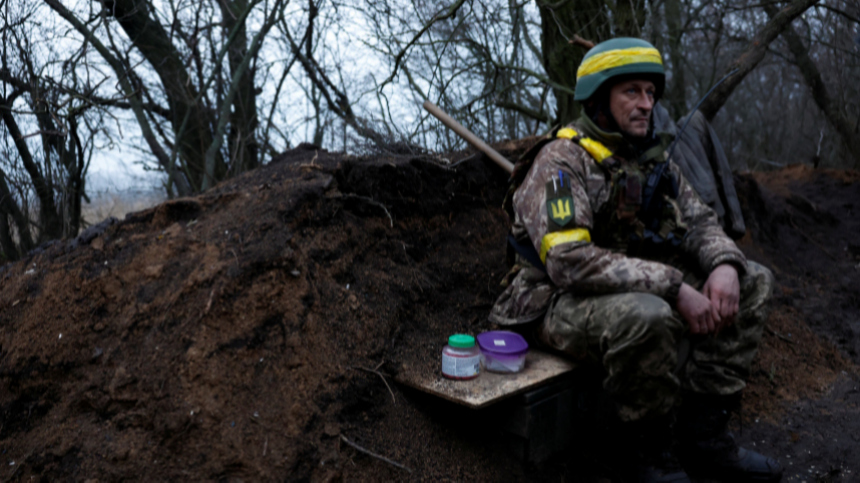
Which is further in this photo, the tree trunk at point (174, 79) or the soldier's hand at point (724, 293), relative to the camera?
the tree trunk at point (174, 79)

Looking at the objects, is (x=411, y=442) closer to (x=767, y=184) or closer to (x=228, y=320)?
(x=228, y=320)

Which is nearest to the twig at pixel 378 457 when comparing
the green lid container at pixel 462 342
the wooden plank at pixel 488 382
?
the wooden plank at pixel 488 382

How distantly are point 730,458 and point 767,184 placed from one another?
22.1 ft

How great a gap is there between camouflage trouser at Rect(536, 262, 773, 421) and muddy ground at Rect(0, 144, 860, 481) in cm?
53

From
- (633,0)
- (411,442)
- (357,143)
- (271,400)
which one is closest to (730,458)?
(411,442)

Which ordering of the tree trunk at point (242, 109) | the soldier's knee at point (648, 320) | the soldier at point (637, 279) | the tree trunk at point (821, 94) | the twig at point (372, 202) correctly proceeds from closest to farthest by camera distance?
the soldier's knee at point (648, 320), the soldier at point (637, 279), the twig at point (372, 202), the tree trunk at point (242, 109), the tree trunk at point (821, 94)

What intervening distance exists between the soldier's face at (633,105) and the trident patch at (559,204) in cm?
48

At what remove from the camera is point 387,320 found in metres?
2.73

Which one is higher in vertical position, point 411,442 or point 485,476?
point 411,442

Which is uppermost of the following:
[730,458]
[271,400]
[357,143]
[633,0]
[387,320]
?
[633,0]

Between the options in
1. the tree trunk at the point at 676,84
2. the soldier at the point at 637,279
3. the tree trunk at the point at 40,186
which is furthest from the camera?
the tree trunk at the point at 676,84

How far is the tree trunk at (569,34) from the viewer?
4.87 meters

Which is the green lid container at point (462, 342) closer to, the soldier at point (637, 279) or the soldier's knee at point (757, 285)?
the soldier at point (637, 279)

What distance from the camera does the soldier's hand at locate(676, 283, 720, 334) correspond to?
7.48 feet
